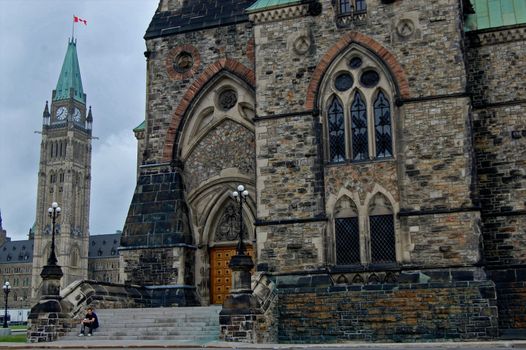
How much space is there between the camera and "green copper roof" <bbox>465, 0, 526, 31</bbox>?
2727 centimetres

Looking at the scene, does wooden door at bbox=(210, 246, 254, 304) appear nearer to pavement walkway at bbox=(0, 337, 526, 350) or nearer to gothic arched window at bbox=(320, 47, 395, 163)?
gothic arched window at bbox=(320, 47, 395, 163)

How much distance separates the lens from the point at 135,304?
89.2 feet

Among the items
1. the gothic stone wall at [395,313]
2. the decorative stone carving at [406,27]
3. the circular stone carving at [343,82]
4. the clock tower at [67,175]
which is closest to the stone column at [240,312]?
the gothic stone wall at [395,313]

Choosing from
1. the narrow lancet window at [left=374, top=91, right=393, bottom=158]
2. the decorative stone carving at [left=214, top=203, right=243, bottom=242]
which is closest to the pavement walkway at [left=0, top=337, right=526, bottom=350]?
the narrow lancet window at [left=374, top=91, right=393, bottom=158]

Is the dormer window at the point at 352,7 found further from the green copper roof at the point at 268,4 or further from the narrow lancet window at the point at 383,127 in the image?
the narrow lancet window at the point at 383,127

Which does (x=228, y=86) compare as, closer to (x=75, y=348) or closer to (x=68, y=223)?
(x=75, y=348)

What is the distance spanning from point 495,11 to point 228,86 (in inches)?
417

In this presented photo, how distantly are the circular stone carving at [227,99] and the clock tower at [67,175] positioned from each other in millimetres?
129627

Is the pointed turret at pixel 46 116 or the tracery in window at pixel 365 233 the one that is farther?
the pointed turret at pixel 46 116

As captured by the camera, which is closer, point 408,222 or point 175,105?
point 408,222

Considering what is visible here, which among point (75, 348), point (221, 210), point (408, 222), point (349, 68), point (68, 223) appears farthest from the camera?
point (68, 223)

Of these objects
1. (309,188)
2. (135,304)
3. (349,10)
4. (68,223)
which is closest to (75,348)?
(135,304)

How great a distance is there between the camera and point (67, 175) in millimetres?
163625

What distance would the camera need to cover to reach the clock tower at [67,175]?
158 m
